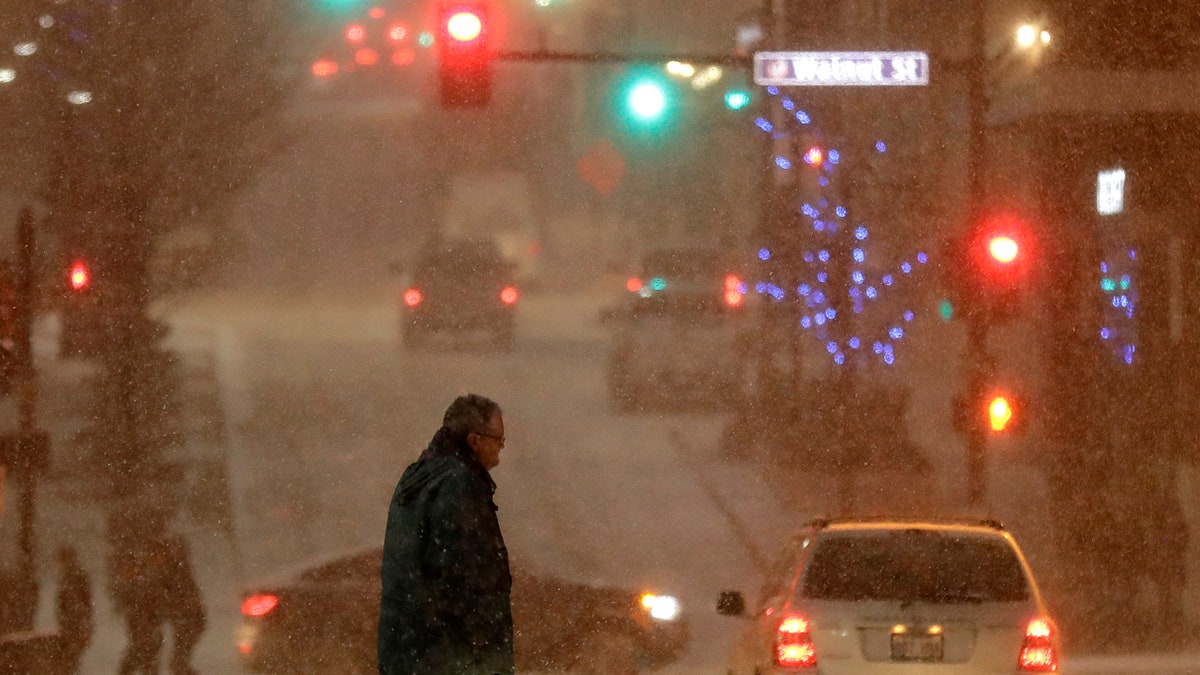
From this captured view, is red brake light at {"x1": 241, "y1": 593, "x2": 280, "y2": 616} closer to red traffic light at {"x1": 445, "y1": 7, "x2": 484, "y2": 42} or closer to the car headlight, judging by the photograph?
the car headlight

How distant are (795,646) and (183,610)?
800 cm

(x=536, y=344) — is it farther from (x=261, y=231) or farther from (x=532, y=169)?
(x=261, y=231)

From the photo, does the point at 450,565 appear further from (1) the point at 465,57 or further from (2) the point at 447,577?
(1) the point at 465,57

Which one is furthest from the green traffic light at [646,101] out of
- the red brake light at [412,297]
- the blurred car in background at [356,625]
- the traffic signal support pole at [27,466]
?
the red brake light at [412,297]

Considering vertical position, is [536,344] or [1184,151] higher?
[1184,151]

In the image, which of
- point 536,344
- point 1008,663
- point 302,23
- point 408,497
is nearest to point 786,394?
point 536,344

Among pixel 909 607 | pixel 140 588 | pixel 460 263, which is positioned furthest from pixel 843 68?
pixel 460 263

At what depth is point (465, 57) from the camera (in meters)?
11.7

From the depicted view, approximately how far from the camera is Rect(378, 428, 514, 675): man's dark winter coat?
606 cm

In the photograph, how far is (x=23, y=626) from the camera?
17141 mm

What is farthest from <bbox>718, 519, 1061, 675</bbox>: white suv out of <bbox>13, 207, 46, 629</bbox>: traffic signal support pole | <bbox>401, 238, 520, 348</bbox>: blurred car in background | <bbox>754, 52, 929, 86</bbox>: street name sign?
<bbox>401, 238, 520, 348</bbox>: blurred car in background

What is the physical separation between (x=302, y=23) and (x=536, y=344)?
239 inches

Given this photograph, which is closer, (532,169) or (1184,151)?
(1184,151)

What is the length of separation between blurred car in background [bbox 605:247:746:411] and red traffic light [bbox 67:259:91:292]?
318 inches
